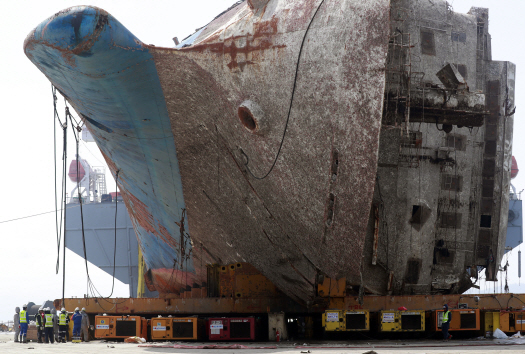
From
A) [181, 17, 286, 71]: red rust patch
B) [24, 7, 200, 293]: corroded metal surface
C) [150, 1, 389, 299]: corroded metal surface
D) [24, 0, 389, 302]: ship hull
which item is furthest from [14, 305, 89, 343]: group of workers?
[181, 17, 286, 71]: red rust patch

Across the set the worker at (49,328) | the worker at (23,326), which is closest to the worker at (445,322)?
the worker at (49,328)

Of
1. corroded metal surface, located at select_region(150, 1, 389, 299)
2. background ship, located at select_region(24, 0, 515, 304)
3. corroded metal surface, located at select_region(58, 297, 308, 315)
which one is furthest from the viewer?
corroded metal surface, located at select_region(58, 297, 308, 315)

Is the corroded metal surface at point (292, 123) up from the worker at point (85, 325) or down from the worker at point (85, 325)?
up

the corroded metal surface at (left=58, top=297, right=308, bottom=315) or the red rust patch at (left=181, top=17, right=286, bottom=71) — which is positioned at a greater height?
the red rust patch at (left=181, top=17, right=286, bottom=71)

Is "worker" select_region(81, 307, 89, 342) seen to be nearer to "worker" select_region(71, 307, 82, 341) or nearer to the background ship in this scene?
"worker" select_region(71, 307, 82, 341)

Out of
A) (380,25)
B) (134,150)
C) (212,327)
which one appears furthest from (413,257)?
(134,150)

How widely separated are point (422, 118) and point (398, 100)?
74 centimetres

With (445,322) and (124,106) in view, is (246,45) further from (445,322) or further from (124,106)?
(445,322)

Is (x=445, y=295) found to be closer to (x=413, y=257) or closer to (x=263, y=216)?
(x=413, y=257)

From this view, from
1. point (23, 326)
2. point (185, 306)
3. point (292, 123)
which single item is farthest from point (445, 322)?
point (23, 326)

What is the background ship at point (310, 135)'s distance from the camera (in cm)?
1091

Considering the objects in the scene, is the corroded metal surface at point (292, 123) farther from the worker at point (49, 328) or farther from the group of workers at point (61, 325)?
the worker at point (49, 328)

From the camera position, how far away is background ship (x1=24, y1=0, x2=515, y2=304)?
35.8 feet

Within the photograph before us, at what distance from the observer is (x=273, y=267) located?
13203 millimetres
